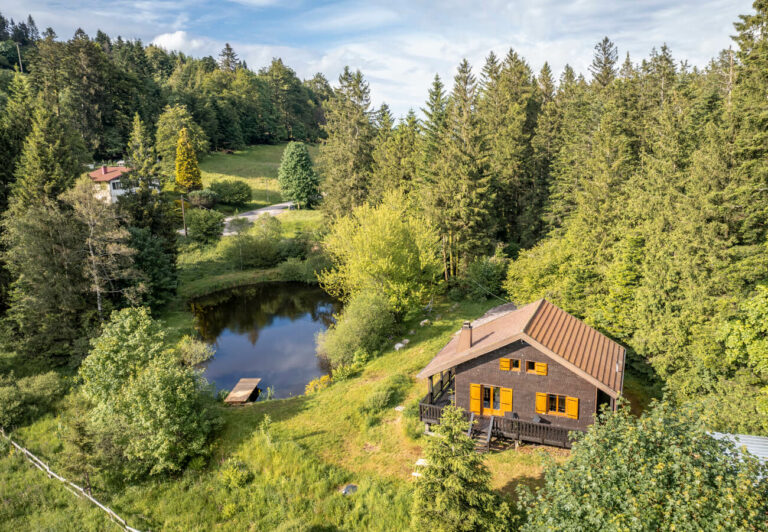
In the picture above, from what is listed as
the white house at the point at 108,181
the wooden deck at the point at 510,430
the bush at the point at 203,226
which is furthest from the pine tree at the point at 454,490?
the white house at the point at 108,181

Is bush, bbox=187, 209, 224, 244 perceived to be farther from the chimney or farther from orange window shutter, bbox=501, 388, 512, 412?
orange window shutter, bbox=501, 388, 512, 412

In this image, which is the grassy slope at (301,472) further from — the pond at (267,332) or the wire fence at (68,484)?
the pond at (267,332)

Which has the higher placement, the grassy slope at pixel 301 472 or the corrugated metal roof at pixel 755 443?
the corrugated metal roof at pixel 755 443

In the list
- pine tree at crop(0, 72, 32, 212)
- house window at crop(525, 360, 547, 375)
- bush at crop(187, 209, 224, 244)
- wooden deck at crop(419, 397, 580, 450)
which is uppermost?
pine tree at crop(0, 72, 32, 212)

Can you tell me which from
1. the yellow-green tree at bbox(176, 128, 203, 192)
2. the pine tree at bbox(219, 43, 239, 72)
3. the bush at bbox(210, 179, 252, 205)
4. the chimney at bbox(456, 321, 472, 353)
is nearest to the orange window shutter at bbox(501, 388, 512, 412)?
the chimney at bbox(456, 321, 472, 353)

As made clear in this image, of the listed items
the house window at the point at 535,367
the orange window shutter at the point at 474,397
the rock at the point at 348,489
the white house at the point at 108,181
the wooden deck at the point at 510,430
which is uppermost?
the white house at the point at 108,181

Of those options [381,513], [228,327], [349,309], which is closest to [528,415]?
[381,513]

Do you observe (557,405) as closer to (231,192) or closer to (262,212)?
(262,212)
